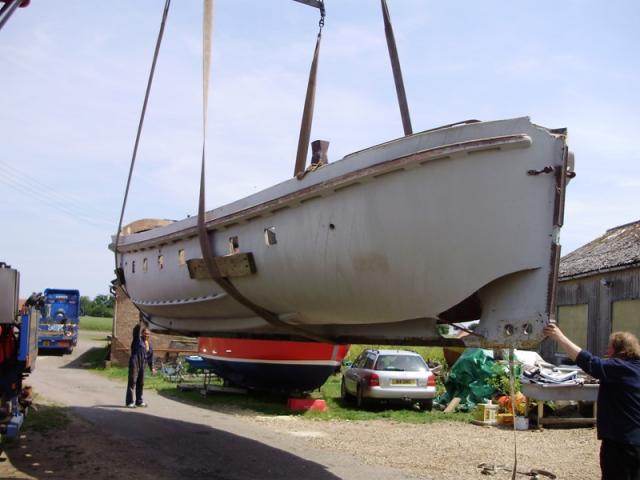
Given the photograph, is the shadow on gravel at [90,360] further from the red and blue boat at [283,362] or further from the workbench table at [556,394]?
the workbench table at [556,394]

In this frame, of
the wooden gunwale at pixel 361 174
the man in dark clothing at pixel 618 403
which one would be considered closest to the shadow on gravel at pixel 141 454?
the wooden gunwale at pixel 361 174

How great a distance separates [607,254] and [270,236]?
1536 centimetres

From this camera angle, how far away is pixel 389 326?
5988 mm

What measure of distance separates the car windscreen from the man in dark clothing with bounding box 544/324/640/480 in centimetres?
819

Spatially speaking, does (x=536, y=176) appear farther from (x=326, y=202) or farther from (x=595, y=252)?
(x=595, y=252)

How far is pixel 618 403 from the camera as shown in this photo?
428cm

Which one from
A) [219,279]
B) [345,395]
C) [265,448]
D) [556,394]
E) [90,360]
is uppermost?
[219,279]

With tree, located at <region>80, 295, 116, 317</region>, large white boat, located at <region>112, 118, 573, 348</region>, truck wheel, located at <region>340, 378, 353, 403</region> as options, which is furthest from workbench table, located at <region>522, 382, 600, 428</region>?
tree, located at <region>80, 295, 116, 317</region>

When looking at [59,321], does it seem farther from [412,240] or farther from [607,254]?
[412,240]

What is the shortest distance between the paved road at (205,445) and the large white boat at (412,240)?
1.42 m

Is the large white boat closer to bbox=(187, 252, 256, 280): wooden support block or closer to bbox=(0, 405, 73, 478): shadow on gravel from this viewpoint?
bbox=(187, 252, 256, 280): wooden support block

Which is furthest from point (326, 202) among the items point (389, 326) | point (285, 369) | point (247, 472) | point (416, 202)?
point (285, 369)

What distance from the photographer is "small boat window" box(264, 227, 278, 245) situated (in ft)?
19.8

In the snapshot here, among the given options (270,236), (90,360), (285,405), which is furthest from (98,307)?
(270,236)
